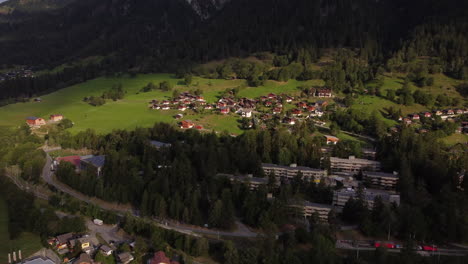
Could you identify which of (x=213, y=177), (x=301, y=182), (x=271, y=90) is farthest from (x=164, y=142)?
(x=271, y=90)

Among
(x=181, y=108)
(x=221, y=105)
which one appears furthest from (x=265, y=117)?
(x=181, y=108)

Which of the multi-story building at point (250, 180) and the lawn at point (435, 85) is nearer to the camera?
the multi-story building at point (250, 180)

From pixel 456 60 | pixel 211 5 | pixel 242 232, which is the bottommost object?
pixel 242 232

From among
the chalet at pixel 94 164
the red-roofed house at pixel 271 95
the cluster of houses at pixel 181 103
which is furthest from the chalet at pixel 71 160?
the red-roofed house at pixel 271 95

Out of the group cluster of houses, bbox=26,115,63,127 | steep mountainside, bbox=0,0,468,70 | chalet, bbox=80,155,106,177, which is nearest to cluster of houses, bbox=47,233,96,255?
chalet, bbox=80,155,106,177

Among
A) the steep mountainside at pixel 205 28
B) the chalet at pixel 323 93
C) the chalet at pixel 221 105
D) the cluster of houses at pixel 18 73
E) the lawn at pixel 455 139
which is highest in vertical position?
the steep mountainside at pixel 205 28

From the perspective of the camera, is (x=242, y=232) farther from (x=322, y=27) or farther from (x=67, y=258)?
(x=322, y=27)

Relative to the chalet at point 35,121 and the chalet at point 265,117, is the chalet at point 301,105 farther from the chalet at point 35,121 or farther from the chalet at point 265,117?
the chalet at point 35,121

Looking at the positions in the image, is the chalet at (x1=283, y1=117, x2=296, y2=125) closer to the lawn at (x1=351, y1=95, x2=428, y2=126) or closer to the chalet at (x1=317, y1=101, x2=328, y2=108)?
the chalet at (x1=317, y1=101, x2=328, y2=108)
